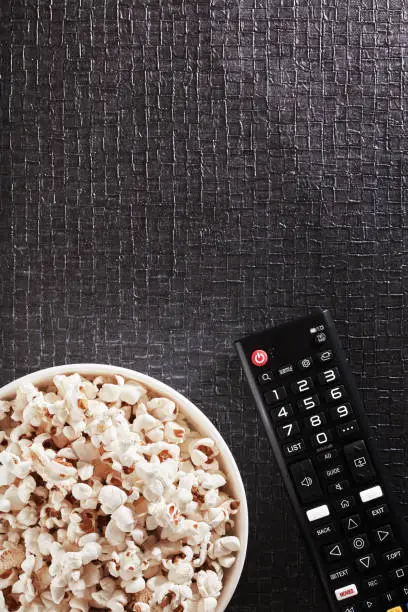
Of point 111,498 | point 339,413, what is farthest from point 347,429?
point 111,498

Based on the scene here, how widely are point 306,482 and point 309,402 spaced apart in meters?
0.08

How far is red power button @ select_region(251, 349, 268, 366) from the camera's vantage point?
80 centimetres

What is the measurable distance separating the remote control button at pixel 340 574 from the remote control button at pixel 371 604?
30mm

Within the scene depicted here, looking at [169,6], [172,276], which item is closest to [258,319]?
[172,276]

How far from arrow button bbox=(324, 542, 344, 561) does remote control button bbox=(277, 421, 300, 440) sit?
0.11 meters

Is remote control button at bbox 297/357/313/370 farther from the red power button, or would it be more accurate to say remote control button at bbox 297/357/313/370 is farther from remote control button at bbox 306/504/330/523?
remote control button at bbox 306/504/330/523

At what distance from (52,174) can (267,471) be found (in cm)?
38

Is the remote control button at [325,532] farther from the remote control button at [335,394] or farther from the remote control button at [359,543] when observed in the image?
the remote control button at [335,394]

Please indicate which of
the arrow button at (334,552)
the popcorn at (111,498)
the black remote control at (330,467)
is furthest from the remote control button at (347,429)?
the popcorn at (111,498)

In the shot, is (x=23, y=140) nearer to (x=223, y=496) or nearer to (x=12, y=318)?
(x=12, y=318)

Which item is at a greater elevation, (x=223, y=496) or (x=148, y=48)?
(x=148, y=48)

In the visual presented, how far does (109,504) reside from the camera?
0.67 metres

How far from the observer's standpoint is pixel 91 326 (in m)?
0.85

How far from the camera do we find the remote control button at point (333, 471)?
79 centimetres
